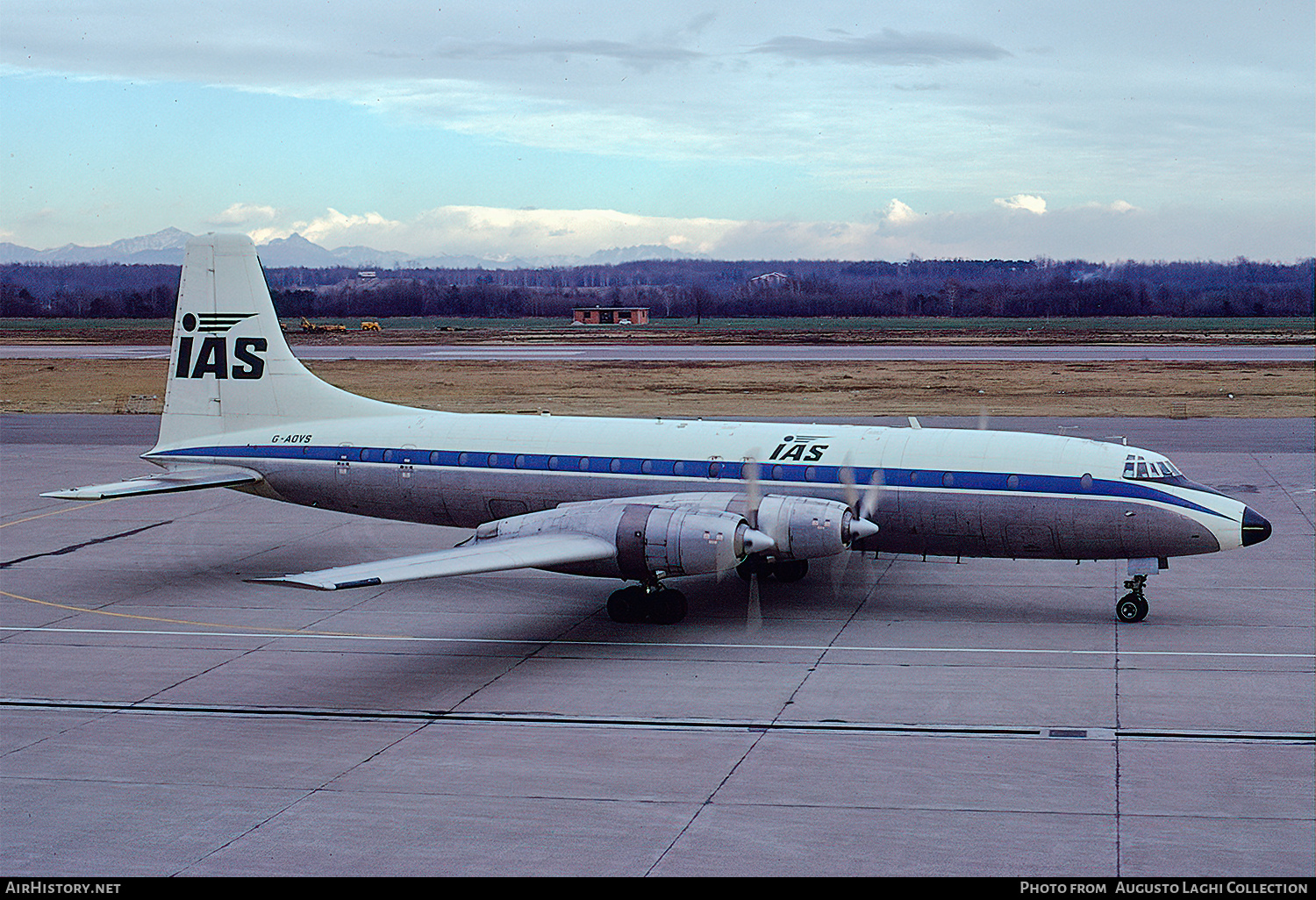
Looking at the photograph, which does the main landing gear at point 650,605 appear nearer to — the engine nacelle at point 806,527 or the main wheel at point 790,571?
the engine nacelle at point 806,527

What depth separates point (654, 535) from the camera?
23.3m

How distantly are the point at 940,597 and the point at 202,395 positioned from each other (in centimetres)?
1865

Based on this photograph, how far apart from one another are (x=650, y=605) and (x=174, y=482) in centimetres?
1172

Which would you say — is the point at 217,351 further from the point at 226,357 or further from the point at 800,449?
the point at 800,449

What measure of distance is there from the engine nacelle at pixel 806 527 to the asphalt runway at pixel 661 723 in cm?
180

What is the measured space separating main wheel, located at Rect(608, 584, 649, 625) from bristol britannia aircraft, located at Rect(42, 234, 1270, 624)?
0.04 metres

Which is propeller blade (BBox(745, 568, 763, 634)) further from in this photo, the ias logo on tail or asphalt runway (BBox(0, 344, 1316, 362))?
asphalt runway (BBox(0, 344, 1316, 362))

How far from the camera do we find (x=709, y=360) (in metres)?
99.2

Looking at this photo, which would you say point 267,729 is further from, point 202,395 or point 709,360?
point 709,360

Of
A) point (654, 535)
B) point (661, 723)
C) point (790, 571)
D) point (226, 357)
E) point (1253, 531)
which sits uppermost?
point (226, 357)

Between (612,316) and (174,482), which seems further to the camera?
(612,316)

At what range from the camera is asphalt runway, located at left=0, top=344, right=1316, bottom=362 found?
99938mm

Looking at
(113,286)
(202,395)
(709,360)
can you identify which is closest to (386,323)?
(113,286)

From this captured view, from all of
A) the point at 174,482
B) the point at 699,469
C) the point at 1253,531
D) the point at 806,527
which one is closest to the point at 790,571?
the point at 699,469
